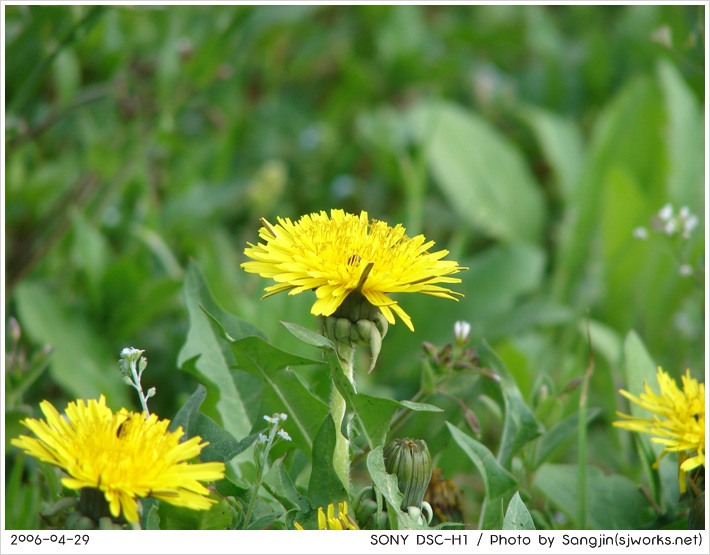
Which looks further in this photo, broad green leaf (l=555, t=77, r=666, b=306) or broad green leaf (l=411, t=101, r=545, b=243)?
broad green leaf (l=411, t=101, r=545, b=243)

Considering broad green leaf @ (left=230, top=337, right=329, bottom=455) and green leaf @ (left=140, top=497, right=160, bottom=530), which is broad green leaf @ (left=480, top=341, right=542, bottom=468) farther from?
green leaf @ (left=140, top=497, right=160, bottom=530)

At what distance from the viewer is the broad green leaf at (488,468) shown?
0.75m

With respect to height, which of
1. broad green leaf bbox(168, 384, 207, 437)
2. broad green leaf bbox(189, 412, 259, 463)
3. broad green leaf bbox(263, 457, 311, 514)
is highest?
broad green leaf bbox(168, 384, 207, 437)

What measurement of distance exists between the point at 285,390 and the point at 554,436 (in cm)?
36

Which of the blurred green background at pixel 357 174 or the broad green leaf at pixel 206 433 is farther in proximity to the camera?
the blurred green background at pixel 357 174

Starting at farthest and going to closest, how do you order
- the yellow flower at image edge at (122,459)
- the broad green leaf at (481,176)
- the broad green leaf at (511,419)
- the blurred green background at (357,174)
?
the broad green leaf at (481,176) → the blurred green background at (357,174) → the broad green leaf at (511,419) → the yellow flower at image edge at (122,459)

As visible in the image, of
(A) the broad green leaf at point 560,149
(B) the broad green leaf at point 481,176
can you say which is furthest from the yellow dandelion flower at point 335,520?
(A) the broad green leaf at point 560,149

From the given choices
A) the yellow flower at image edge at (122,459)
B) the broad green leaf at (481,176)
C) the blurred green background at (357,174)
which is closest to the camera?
the yellow flower at image edge at (122,459)

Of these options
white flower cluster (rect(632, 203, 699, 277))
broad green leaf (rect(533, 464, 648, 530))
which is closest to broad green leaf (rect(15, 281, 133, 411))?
broad green leaf (rect(533, 464, 648, 530))

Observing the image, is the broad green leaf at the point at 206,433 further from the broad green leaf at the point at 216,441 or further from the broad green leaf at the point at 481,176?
the broad green leaf at the point at 481,176

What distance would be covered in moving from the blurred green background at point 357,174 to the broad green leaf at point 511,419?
0.27ft

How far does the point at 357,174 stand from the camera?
83.1 inches

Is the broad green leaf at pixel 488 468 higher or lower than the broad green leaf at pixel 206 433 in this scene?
lower

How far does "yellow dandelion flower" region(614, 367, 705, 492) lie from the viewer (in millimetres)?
746
